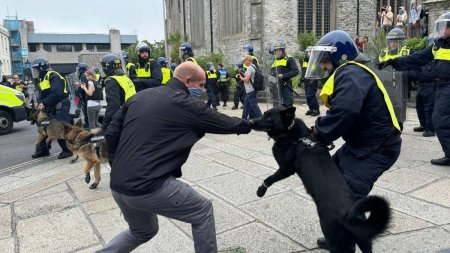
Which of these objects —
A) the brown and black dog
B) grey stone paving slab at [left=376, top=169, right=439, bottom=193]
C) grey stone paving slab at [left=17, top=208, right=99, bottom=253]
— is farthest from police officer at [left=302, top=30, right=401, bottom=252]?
the brown and black dog

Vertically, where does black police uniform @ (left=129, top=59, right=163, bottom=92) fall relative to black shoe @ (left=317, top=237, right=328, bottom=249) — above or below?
above

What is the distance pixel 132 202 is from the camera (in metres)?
2.58

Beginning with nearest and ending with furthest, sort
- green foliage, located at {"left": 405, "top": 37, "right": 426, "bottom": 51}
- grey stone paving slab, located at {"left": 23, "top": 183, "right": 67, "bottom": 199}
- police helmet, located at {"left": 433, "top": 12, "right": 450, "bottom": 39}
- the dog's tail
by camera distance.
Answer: the dog's tail, police helmet, located at {"left": 433, "top": 12, "right": 450, "bottom": 39}, grey stone paving slab, located at {"left": 23, "top": 183, "right": 67, "bottom": 199}, green foliage, located at {"left": 405, "top": 37, "right": 426, "bottom": 51}

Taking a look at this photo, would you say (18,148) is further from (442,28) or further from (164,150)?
(442,28)

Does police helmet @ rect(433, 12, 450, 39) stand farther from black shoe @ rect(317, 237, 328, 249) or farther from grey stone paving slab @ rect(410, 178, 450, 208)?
black shoe @ rect(317, 237, 328, 249)

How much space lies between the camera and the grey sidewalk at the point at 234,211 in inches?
143

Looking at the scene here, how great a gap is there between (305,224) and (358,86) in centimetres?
180

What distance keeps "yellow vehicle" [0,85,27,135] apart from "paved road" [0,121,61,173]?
1.01ft

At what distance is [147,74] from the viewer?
7.50 m

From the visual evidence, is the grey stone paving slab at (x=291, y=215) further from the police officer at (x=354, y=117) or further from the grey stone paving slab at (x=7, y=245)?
the grey stone paving slab at (x=7, y=245)

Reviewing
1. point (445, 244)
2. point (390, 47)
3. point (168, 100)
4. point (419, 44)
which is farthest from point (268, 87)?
point (168, 100)

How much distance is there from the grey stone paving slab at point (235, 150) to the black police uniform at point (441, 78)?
2.84 metres

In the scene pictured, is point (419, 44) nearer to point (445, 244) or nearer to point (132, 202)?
point (445, 244)

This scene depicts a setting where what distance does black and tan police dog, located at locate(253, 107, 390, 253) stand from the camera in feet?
7.63
